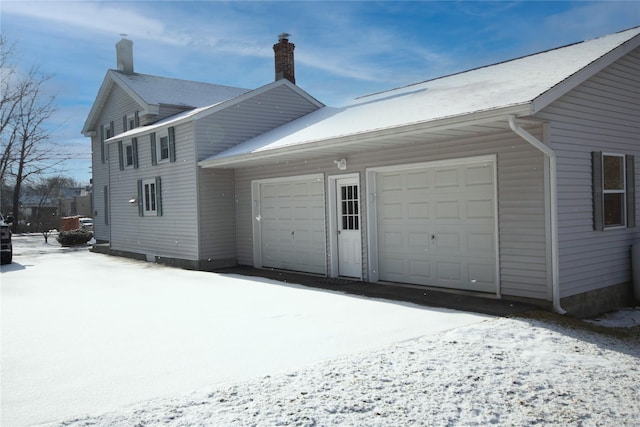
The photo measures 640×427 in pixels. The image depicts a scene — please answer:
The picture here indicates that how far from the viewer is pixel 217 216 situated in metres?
14.0

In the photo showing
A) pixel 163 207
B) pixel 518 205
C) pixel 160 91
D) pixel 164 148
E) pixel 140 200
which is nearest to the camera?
pixel 518 205

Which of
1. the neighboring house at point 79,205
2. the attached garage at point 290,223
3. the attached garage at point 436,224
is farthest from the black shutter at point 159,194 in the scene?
the neighboring house at point 79,205

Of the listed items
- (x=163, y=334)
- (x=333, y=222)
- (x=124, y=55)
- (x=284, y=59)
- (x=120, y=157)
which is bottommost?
(x=163, y=334)

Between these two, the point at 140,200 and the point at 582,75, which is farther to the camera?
the point at 140,200

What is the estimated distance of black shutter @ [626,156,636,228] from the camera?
8922mm

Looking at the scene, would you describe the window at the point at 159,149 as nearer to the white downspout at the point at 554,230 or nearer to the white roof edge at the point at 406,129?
the white roof edge at the point at 406,129

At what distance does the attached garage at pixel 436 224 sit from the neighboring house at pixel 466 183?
0.02 m

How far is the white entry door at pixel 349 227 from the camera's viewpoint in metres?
10.8

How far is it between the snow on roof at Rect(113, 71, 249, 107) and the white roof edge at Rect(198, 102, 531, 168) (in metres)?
7.18

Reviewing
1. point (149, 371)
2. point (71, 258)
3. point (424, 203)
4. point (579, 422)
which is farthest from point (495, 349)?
point (71, 258)

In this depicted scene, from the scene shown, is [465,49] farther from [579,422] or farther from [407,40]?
[579,422]

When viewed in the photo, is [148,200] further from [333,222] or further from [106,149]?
[106,149]

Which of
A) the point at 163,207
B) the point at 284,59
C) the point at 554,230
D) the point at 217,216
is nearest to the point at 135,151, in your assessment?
the point at 163,207

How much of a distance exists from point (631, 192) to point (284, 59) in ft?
36.2
